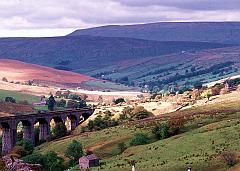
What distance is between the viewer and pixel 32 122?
162 m

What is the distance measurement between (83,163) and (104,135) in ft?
128

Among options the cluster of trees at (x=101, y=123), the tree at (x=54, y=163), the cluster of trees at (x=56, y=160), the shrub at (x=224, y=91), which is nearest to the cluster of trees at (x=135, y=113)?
the cluster of trees at (x=101, y=123)

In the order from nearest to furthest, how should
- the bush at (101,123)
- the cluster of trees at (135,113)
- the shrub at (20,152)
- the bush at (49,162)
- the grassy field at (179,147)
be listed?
the grassy field at (179,147) → the bush at (49,162) → the shrub at (20,152) → the bush at (101,123) → the cluster of trees at (135,113)

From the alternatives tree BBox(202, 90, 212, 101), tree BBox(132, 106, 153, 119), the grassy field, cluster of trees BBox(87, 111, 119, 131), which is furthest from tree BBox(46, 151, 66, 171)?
tree BBox(202, 90, 212, 101)

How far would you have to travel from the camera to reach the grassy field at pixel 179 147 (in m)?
70.0

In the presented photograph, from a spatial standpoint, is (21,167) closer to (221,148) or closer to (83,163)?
(83,163)

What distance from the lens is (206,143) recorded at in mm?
83500

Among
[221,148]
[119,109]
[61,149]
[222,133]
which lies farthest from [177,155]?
[119,109]

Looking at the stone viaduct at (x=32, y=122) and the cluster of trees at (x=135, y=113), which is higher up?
the cluster of trees at (x=135, y=113)

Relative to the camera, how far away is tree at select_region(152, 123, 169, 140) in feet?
343

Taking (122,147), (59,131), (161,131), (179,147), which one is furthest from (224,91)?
(179,147)

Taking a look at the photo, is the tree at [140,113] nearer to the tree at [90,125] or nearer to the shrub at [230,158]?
the tree at [90,125]

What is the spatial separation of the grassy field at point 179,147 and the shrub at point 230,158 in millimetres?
537

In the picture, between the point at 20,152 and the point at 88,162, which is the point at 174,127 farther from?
the point at 20,152
